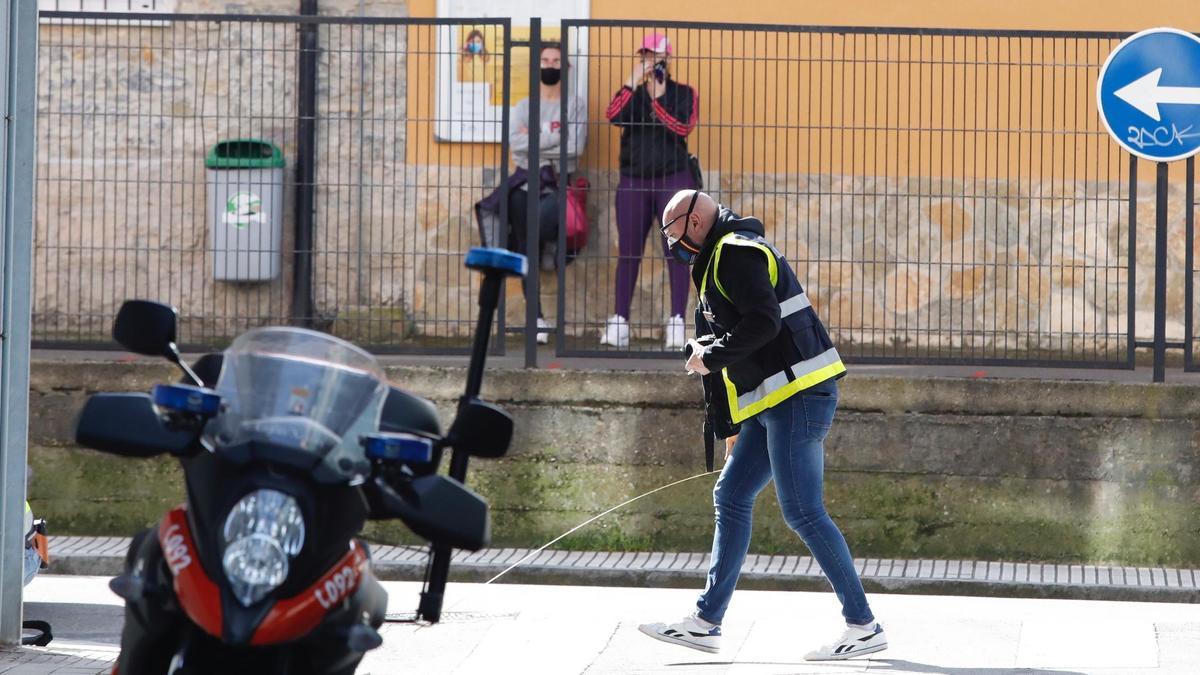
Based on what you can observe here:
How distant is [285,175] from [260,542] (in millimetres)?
7356

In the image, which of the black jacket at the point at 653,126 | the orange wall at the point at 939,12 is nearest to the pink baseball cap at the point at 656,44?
the black jacket at the point at 653,126

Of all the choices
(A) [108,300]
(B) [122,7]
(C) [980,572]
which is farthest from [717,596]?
(B) [122,7]

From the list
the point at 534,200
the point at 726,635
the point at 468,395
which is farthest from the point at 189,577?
the point at 534,200

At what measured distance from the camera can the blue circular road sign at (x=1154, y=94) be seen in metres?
9.26

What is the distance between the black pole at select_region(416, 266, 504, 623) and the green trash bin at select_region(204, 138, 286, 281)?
6207 mm

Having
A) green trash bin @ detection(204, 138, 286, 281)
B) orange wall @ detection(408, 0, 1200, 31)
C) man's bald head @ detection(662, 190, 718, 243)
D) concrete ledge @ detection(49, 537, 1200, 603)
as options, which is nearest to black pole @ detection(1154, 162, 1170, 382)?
concrete ledge @ detection(49, 537, 1200, 603)

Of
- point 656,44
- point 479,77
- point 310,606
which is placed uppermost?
point 656,44

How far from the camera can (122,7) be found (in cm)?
1258

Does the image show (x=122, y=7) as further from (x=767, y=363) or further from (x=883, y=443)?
(x=767, y=363)

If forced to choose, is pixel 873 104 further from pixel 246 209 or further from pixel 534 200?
pixel 246 209

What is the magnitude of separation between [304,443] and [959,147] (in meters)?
7.04

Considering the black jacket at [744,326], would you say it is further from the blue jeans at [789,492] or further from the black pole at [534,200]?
the black pole at [534,200]

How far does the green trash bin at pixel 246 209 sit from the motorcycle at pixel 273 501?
6.59 meters

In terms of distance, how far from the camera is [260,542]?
360 centimetres
